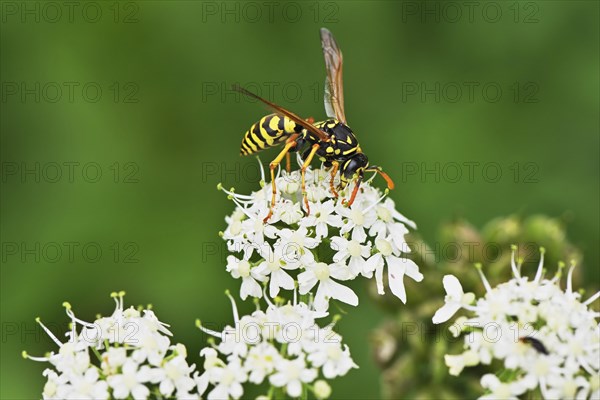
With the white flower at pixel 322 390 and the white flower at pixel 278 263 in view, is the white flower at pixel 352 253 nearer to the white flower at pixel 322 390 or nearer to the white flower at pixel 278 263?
the white flower at pixel 278 263

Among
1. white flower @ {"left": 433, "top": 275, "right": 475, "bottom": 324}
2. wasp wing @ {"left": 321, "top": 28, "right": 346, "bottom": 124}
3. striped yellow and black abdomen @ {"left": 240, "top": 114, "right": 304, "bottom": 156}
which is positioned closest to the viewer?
white flower @ {"left": 433, "top": 275, "right": 475, "bottom": 324}

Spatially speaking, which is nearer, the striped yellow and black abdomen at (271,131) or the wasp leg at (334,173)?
the wasp leg at (334,173)

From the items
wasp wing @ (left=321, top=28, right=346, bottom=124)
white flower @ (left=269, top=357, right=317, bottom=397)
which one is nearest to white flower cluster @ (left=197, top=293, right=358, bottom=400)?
white flower @ (left=269, top=357, right=317, bottom=397)

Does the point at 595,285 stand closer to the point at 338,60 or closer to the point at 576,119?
the point at 576,119

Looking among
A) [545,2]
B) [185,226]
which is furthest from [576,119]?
[185,226]

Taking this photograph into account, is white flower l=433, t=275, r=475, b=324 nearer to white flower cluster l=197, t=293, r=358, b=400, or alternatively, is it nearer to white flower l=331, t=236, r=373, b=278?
white flower l=331, t=236, r=373, b=278

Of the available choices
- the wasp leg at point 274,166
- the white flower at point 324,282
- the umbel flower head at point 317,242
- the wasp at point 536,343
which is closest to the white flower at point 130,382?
the umbel flower head at point 317,242

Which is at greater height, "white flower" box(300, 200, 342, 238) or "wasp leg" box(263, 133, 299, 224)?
"wasp leg" box(263, 133, 299, 224)
